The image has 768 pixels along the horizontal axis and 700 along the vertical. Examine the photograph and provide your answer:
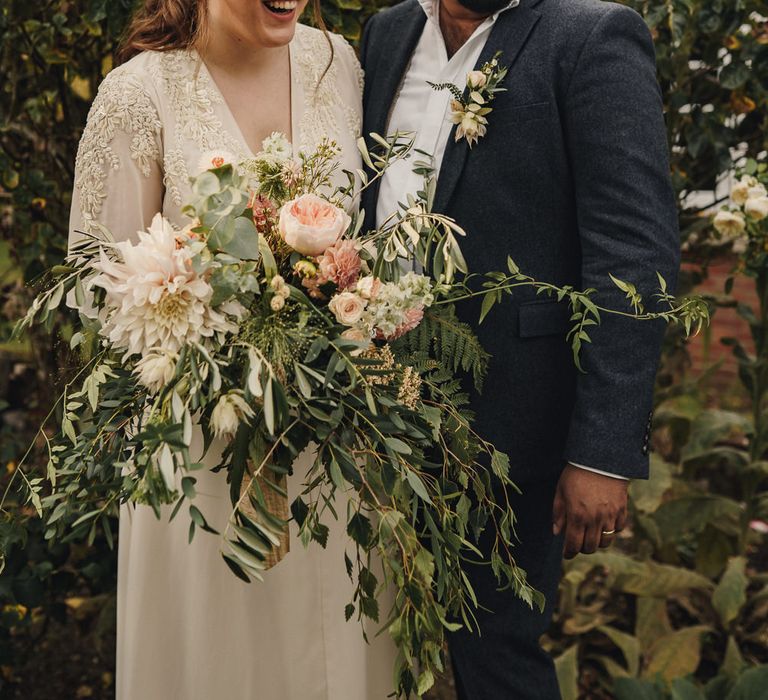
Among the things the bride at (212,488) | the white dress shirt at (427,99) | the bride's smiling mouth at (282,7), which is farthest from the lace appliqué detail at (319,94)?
the bride's smiling mouth at (282,7)

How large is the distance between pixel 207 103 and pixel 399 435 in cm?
82

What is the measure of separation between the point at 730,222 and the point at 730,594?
110 cm

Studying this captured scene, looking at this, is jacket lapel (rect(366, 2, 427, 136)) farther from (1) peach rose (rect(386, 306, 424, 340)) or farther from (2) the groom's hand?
(2) the groom's hand

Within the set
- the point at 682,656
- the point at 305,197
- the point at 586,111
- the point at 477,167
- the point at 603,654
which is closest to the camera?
the point at 305,197

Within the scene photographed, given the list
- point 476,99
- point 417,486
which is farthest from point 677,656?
point 476,99

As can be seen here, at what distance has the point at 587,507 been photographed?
169 cm

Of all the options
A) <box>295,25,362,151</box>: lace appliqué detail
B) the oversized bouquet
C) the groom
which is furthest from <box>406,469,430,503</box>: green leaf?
<box>295,25,362,151</box>: lace appliqué detail

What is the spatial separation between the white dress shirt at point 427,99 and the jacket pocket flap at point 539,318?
0.90ft

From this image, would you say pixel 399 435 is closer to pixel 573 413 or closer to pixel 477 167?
pixel 573 413

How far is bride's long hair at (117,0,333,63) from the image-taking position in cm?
180

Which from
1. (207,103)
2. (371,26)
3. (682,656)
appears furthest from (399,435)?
(682,656)

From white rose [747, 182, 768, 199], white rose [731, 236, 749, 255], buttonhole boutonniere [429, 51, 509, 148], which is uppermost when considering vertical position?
buttonhole boutonniere [429, 51, 509, 148]

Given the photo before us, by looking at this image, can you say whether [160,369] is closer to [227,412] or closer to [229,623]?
[227,412]

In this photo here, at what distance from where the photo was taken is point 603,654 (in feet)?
9.18
